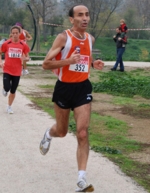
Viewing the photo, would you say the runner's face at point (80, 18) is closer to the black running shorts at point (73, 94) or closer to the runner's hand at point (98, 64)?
the runner's hand at point (98, 64)

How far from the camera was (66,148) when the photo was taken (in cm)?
830

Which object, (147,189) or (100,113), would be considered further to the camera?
(100,113)

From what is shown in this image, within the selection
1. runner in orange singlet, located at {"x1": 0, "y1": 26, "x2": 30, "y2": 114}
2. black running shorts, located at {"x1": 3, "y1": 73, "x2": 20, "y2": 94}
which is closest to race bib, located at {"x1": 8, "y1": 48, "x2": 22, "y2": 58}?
runner in orange singlet, located at {"x1": 0, "y1": 26, "x2": 30, "y2": 114}

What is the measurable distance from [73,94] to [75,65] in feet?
1.18

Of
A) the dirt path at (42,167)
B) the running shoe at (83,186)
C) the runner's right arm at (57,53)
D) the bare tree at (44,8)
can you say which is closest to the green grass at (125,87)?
the dirt path at (42,167)

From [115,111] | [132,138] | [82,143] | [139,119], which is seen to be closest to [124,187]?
[82,143]

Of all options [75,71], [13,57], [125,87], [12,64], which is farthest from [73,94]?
[125,87]

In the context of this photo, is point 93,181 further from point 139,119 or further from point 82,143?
point 139,119

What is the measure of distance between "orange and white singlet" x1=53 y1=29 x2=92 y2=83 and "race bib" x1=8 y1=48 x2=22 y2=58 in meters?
5.27

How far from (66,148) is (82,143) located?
2.03m

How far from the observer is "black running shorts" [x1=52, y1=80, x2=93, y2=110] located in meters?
6.49

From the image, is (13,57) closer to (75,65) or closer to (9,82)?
(9,82)

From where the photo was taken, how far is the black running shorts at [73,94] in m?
6.49

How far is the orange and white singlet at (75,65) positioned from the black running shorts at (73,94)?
0.06 metres
